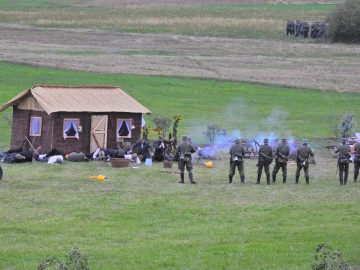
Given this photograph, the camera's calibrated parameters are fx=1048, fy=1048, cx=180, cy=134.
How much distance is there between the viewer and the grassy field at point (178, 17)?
108188mm

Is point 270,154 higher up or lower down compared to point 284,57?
lower down

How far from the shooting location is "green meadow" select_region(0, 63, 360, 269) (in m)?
24.1

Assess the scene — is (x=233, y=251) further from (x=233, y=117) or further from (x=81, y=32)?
(x=81, y=32)

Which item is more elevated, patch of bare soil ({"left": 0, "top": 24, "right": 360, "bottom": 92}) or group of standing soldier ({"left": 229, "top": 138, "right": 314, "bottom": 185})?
patch of bare soil ({"left": 0, "top": 24, "right": 360, "bottom": 92})

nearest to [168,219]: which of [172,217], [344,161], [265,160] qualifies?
[172,217]

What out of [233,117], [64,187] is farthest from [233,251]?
[233,117]

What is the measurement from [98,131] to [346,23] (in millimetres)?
57851

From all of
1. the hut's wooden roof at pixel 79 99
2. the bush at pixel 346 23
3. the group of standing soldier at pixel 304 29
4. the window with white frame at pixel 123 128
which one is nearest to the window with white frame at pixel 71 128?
the hut's wooden roof at pixel 79 99

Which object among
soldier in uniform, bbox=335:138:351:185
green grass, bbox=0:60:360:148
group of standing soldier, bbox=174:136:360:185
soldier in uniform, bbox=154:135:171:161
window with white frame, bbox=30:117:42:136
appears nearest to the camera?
group of standing soldier, bbox=174:136:360:185

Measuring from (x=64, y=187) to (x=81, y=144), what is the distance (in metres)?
10.3

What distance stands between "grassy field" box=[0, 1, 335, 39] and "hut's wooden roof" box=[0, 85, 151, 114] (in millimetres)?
57348

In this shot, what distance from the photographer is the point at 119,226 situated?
2884 cm

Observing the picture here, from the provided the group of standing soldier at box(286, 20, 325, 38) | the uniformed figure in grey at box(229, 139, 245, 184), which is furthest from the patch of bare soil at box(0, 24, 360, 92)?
the uniformed figure in grey at box(229, 139, 245, 184)

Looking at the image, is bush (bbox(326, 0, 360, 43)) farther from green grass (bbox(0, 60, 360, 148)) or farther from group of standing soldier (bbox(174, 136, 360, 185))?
group of standing soldier (bbox(174, 136, 360, 185))
